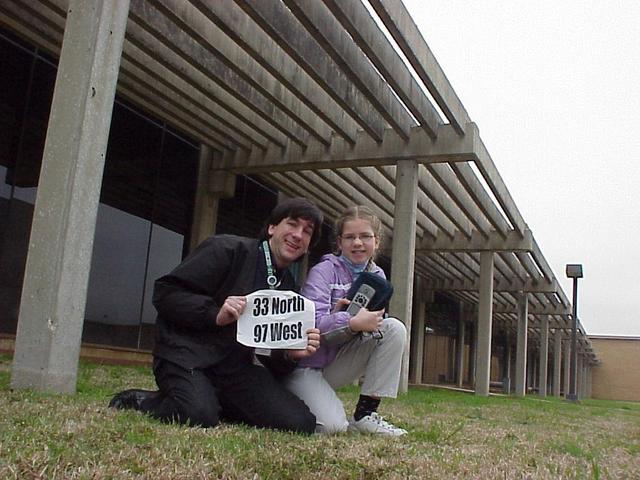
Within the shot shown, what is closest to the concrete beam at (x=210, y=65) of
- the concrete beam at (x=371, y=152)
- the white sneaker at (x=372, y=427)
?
the concrete beam at (x=371, y=152)

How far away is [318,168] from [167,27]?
475 centimetres

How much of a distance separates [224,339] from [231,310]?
0.35m

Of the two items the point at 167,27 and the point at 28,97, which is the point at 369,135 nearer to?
the point at 167,27

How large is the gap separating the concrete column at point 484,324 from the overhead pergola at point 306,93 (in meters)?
2.86

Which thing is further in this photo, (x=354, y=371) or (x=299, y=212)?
(x=354, y=371)

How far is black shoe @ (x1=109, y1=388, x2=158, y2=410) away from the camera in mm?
4040

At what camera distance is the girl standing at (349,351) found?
403 cm

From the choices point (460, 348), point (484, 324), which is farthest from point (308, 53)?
point (460, 348)

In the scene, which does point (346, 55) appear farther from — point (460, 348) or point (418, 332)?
point (460, 348)

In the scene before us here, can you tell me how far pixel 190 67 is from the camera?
404 inches

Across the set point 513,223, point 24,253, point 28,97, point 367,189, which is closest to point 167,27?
point 28,97

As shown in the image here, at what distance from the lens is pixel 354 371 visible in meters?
4.29

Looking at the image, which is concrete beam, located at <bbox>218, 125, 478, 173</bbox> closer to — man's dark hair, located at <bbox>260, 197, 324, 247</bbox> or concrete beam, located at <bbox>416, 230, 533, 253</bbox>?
concrete beam, located at <bbox>416, 230, 533, 253</bbox>

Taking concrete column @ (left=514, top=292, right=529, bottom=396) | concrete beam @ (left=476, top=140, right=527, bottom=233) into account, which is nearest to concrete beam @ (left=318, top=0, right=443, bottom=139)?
concrete beam @ (left=476, top=140, right=527, bottom=233)
